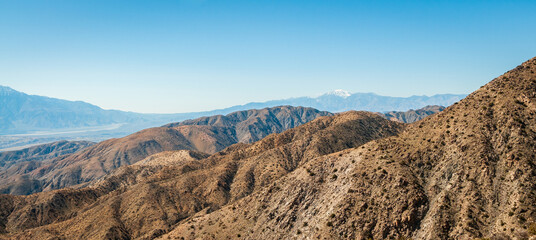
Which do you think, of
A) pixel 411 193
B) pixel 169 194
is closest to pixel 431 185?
pixel 411 193

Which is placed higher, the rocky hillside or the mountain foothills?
the mountain foothills

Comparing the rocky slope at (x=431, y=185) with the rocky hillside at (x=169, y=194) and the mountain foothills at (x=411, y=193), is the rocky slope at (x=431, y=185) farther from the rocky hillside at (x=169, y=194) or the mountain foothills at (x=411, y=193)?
the rocky hillside at (x=169, y=194)

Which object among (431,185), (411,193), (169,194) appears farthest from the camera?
(169,194)

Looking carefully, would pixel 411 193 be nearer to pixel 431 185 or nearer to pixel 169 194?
pixel 431 185

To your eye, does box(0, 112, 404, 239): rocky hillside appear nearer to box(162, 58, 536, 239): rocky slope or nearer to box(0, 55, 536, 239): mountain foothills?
box(0, 55, 536, 239): mountain foothills

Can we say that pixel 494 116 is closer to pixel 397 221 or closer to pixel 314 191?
pixel 397 221

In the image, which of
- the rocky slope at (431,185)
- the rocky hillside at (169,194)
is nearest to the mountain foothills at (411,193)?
the rocky slope at (431,185)

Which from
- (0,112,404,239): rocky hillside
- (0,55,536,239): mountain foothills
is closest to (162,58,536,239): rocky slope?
(0,55,536,239): mountain foothills
